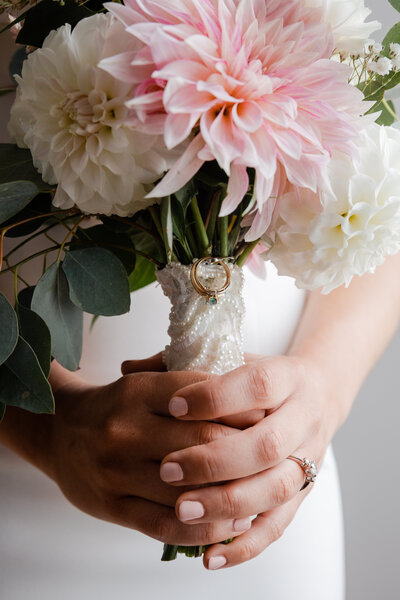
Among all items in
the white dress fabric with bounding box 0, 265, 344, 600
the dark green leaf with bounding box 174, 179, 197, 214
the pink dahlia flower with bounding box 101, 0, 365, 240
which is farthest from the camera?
the white dress fabric with bounding box 0, 265, 344, 600

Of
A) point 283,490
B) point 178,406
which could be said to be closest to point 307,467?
point 283,490

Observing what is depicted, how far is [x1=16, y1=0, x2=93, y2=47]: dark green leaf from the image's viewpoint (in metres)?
0.50

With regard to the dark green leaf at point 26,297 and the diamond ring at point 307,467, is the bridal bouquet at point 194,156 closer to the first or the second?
the dark green leaf at point 26,297

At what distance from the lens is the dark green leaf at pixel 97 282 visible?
0.52 metres

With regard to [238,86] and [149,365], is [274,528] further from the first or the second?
[238,86]

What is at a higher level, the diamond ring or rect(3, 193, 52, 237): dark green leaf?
rect(3, 193, 52, 237): dark green leaf

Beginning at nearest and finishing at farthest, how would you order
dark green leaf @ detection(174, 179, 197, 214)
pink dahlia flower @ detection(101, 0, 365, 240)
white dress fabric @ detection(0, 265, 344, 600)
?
1. pink dahlia flower @ detection(101, 0, 365, 240)
2. dark green leaf @ detection(174, 179, 197, 214)
3. white dress fabric @ detection(0, 265, 344, 600)

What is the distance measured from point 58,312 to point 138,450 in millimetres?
135

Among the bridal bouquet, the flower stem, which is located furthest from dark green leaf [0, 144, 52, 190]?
the flower stem

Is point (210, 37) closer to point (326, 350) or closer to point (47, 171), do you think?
point (47, 171)

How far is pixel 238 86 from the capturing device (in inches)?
15.9

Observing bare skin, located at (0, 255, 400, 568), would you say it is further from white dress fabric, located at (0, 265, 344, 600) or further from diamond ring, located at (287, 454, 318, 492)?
white dress fabric, located at (0, 265, 344, 600)

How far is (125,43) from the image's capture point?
1.35 feet

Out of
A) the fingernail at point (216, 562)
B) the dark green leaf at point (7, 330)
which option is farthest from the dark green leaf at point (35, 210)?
the fingernail at point (216, 562)
